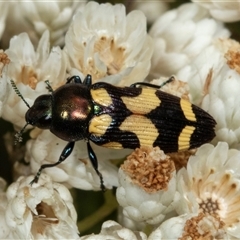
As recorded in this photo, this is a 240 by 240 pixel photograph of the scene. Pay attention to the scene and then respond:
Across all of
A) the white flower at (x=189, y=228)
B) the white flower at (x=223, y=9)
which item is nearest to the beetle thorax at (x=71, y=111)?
the white flower at (x=189, y=228)

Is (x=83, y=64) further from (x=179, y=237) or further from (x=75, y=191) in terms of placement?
(x=179, y=237)

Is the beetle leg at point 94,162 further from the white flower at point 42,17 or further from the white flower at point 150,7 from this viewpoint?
the white flower at point 150,7

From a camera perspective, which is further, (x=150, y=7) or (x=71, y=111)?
(x=150, y=7)

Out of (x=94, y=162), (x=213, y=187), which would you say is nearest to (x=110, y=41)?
(x=94, y=162)

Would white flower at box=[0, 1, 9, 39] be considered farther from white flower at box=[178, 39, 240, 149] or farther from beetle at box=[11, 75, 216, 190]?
white flower at box=[178, 39, 240, 149]

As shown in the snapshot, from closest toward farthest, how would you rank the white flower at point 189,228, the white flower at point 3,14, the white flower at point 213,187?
the white flower at point 189,228
the white flower at point 213,187
the white flower at point 3,14

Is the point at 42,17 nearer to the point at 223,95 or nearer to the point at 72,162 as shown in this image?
the point at 72,162
